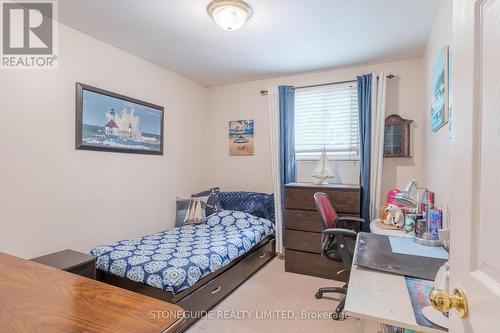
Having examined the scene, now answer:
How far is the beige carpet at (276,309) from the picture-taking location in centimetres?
203

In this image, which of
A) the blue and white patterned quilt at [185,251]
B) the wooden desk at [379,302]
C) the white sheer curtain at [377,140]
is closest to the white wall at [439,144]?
the white sheer curtain at [377,140]

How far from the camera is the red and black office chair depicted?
2.15m

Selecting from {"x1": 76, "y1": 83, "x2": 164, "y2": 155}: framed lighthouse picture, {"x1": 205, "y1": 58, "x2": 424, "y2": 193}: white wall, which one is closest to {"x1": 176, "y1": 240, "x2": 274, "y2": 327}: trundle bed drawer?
{"x1": 205, "y1": 58, "x2": 424, "y2": 193}: white wall

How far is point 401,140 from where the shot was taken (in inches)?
116

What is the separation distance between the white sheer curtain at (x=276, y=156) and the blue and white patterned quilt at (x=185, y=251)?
18 centimetres

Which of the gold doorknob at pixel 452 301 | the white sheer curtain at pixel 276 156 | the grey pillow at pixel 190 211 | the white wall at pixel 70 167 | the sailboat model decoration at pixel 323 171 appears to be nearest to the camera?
the gold doorknob at pixel 452 301

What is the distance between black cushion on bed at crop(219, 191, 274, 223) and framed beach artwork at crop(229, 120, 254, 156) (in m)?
0.63

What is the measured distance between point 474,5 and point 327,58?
258 centimetres

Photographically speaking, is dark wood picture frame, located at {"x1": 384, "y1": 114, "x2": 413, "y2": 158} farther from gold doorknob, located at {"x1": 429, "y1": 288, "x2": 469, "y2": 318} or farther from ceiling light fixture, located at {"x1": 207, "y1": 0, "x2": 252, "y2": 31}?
gold doorknob, located at {"x1": 429, "y1": 288, "x2": 469, "y2": 318}

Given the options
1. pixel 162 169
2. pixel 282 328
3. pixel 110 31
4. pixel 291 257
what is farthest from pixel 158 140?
pixel 282 328

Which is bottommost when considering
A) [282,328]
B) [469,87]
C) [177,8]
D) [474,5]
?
[282,328]

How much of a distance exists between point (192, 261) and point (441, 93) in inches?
86.6

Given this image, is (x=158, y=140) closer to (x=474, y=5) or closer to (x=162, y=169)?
(x=162, y=169)

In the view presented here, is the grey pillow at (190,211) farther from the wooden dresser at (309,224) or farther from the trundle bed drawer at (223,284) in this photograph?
the wooden dresser at (309,224)
